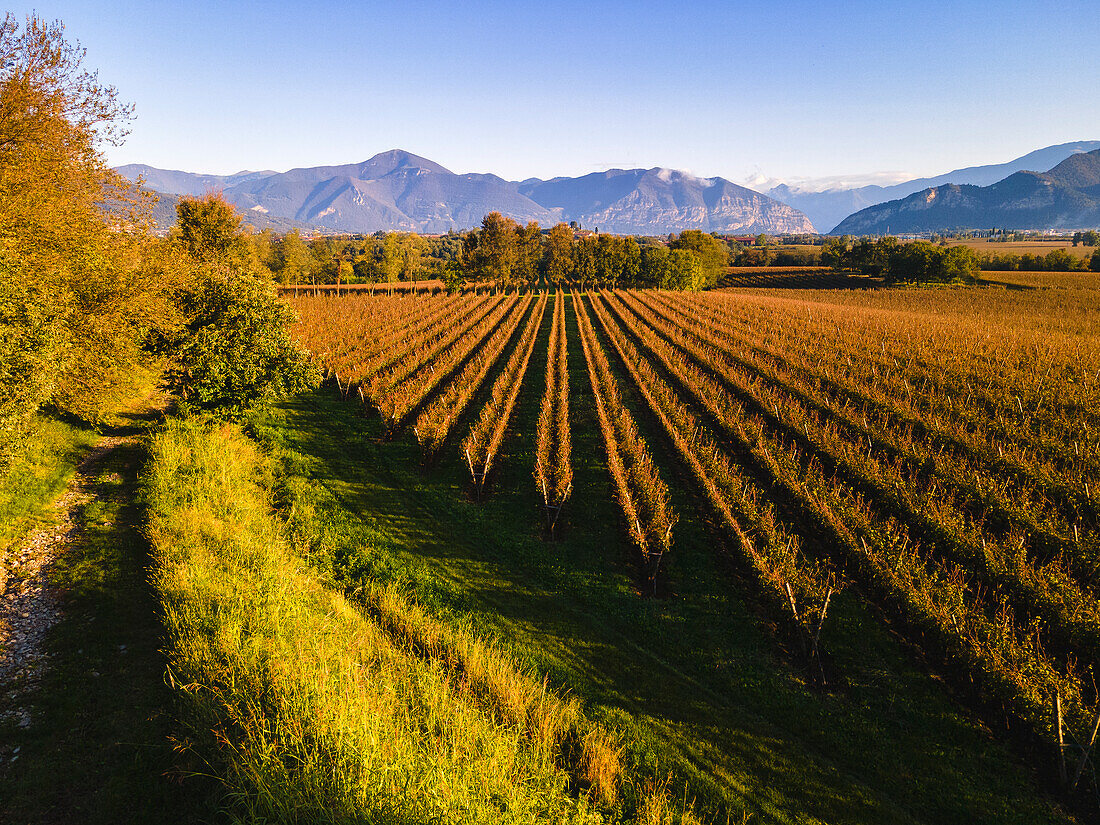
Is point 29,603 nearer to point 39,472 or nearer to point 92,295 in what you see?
point 39,472

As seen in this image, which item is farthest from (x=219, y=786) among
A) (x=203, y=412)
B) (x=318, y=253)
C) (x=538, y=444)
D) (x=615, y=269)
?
(x=318, y=253)

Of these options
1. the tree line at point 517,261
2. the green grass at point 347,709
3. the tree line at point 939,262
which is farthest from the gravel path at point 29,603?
the tree line at point 939,262

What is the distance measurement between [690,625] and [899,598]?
469 cm

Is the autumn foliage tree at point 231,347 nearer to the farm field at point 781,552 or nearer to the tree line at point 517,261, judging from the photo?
the farm field at point 781,552

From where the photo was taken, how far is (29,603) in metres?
9.61

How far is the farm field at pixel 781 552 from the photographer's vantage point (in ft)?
27.4

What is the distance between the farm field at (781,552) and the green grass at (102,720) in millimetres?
4421

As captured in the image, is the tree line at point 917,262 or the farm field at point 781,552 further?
the tree line at point 917,262

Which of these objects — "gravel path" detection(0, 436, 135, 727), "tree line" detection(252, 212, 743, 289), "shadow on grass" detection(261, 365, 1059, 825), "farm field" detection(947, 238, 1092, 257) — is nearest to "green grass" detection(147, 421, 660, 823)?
Answer: "shadow on grass" detection(261, 365, 1059, 825)

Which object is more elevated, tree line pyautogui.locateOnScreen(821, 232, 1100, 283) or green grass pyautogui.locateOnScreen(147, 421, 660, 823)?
tree line pyautogui.locateOnScreen(821, 232, 1100, 283)

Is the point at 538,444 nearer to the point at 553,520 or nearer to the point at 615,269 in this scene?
the point at 553,520

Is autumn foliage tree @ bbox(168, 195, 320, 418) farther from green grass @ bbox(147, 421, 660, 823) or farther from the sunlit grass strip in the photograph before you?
the sunlit grass strip

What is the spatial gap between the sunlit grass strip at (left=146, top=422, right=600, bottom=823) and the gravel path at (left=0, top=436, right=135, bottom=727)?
1.86m

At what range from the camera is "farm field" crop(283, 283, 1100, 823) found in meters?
8.36
